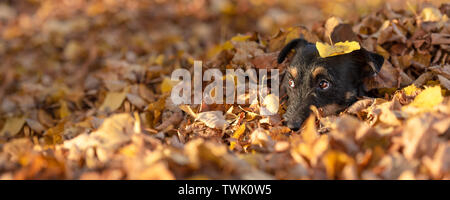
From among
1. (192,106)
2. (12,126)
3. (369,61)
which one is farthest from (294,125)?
(12,126)

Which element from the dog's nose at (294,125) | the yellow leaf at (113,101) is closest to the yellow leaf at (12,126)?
the yellow leaf at (113,101)

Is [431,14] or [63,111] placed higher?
[431,14]

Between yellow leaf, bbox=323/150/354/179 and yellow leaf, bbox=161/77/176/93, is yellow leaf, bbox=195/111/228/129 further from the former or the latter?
yellow leaf, bbox=323/150/354/179

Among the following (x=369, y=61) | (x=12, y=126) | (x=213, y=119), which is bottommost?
(x=213, y=119)

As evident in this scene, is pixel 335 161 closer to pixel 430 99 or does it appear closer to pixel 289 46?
pixel 430 99

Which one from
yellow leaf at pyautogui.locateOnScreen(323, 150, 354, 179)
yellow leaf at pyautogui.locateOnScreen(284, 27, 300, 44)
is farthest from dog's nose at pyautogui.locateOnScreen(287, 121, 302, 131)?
yellow leaf at pyautogui.locateOnScreen(284, 27, 300, 44)

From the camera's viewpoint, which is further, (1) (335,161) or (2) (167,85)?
(2) (167,85)
